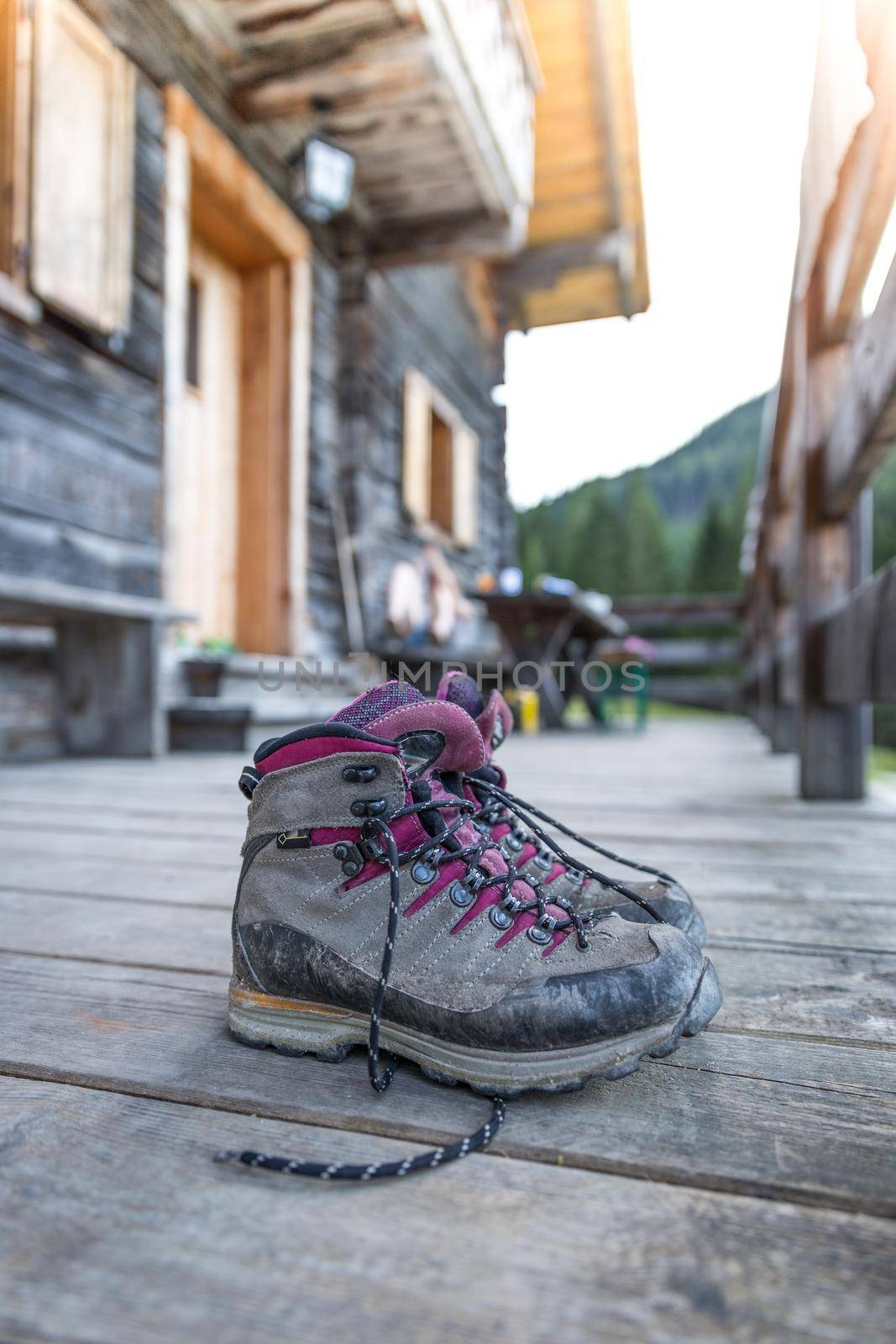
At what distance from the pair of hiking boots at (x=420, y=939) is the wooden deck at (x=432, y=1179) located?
3 centimetres

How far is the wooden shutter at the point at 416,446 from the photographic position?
5.79m

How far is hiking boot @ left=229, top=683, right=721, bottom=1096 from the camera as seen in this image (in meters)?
0.64

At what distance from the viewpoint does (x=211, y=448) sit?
4488 mm

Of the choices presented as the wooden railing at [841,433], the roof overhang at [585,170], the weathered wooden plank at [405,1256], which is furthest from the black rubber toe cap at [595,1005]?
the roof overhang at [585,170]

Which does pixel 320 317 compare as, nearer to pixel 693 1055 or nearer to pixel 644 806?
pixel 644 806

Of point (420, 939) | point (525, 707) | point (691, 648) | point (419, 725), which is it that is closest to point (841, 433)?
point (419, 725)

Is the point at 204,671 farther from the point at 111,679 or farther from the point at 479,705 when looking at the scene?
the point at 479,705

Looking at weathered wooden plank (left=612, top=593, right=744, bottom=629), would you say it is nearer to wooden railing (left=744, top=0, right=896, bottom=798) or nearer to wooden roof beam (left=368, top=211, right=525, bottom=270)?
wooden roof beam (left=368, top=211, right=525, bottom=270)

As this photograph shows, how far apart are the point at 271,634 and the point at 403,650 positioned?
1.12 meters

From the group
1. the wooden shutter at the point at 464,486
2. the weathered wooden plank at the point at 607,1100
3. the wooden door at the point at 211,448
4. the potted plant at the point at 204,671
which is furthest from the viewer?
the wooden shutter at the point at 464,486

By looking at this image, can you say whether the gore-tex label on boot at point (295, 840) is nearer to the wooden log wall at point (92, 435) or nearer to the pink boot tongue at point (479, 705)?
the pink boot tongue at point (479, 705)

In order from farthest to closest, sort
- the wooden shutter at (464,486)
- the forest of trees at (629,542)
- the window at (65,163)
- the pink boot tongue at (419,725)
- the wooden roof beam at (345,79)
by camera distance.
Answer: the forest of trees at (629,542) < the wooden shutter at (464,486) < the wooden roof beam at (345,79) < the window at (65,163) < the pink boot tongue at (419,725)

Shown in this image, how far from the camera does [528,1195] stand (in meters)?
0.50

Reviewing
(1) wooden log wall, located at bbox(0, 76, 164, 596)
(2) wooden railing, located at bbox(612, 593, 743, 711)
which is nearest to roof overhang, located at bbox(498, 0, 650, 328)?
(2) wooden railing, located at bbox(612, 593, 743, 711)
